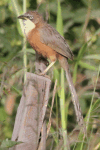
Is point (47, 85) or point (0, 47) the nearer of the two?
point (47, 85)

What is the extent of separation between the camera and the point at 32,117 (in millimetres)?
1705

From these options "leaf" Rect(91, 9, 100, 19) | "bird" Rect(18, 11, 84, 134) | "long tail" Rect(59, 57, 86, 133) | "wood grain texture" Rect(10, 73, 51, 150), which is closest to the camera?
"wood grain texture" Rect(10, 73, 51, 150)

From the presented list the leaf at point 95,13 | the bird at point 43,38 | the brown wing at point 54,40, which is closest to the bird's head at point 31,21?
the bird at point 43,38

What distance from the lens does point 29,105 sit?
5.60 feet

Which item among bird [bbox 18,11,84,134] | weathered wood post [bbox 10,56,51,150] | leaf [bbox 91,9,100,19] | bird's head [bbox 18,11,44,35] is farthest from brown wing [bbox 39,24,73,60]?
leaf [bbox 91,9,100,19]

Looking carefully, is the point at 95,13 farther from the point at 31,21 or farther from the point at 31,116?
the point at 31,116

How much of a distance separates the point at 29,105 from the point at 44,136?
0.30 m

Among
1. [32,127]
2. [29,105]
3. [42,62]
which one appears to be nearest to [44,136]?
[32,127]

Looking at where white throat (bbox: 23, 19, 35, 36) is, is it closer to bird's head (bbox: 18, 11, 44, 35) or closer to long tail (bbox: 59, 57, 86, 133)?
bird's head (bbox: 18, 11, 44, 35)

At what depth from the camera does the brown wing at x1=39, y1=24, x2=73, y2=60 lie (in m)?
2.69

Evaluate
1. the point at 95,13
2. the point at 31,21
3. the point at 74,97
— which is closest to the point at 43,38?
the point at 31,21

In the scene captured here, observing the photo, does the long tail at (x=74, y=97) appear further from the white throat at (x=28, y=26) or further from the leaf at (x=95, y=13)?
the leaf at (x=95, y=13)

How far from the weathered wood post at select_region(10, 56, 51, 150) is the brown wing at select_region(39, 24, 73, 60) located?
96 centimetres

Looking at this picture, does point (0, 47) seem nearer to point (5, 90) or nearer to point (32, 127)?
point (5, 90)
